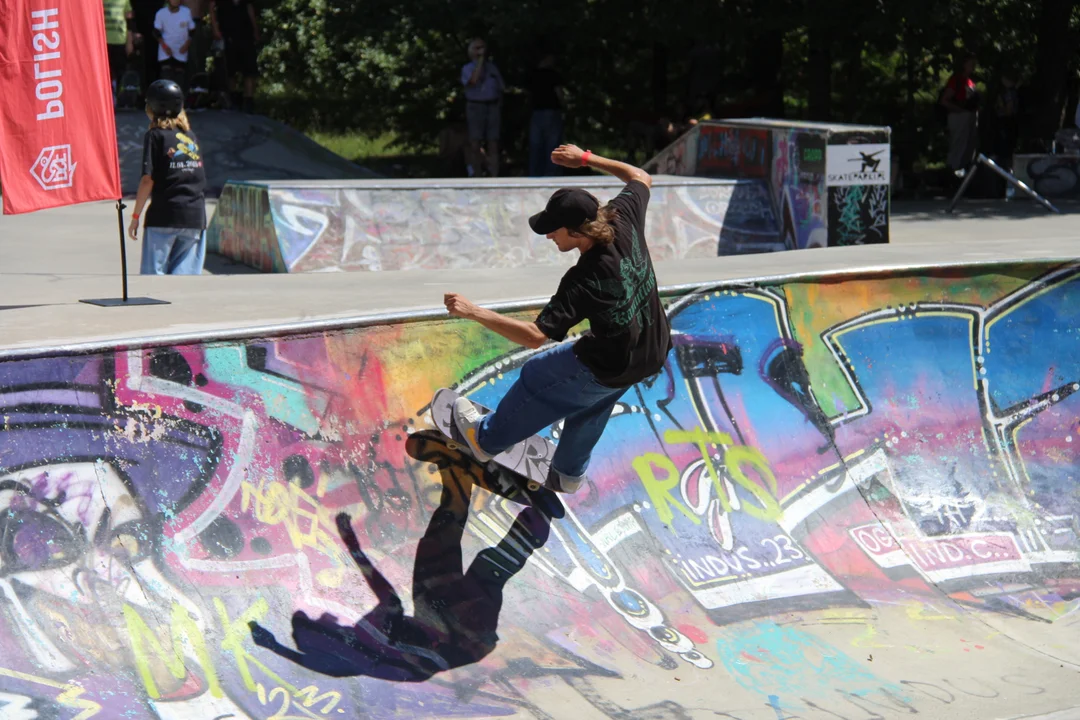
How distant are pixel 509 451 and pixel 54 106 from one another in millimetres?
3114

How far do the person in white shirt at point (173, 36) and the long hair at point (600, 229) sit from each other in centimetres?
1200

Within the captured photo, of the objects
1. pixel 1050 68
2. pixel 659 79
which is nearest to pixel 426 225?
pixel 659 79

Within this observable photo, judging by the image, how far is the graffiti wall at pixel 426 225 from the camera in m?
10.5

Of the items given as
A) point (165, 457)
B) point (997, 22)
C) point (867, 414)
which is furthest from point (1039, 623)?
point (997, 22)

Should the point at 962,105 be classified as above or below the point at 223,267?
above

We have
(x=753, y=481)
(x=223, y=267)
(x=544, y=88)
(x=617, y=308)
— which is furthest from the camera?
(x=544, y=88)

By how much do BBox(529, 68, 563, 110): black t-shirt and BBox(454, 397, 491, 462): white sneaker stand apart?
9.96 meters

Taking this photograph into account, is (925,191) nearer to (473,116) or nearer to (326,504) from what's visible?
(473,116)

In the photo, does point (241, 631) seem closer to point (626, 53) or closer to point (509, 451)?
point (509, 451)

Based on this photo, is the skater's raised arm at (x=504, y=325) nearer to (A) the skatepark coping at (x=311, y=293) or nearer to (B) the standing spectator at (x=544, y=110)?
(A) the skatepark coping at (x=311, y=293)

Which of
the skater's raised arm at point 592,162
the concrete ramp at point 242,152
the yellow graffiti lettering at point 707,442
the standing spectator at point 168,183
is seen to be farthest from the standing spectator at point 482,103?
the skater's raised arm at point 592,162

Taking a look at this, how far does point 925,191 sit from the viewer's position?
16.9 meters

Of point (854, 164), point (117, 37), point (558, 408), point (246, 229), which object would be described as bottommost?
point (558, 408)

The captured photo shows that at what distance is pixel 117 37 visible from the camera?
1808 centimetres
